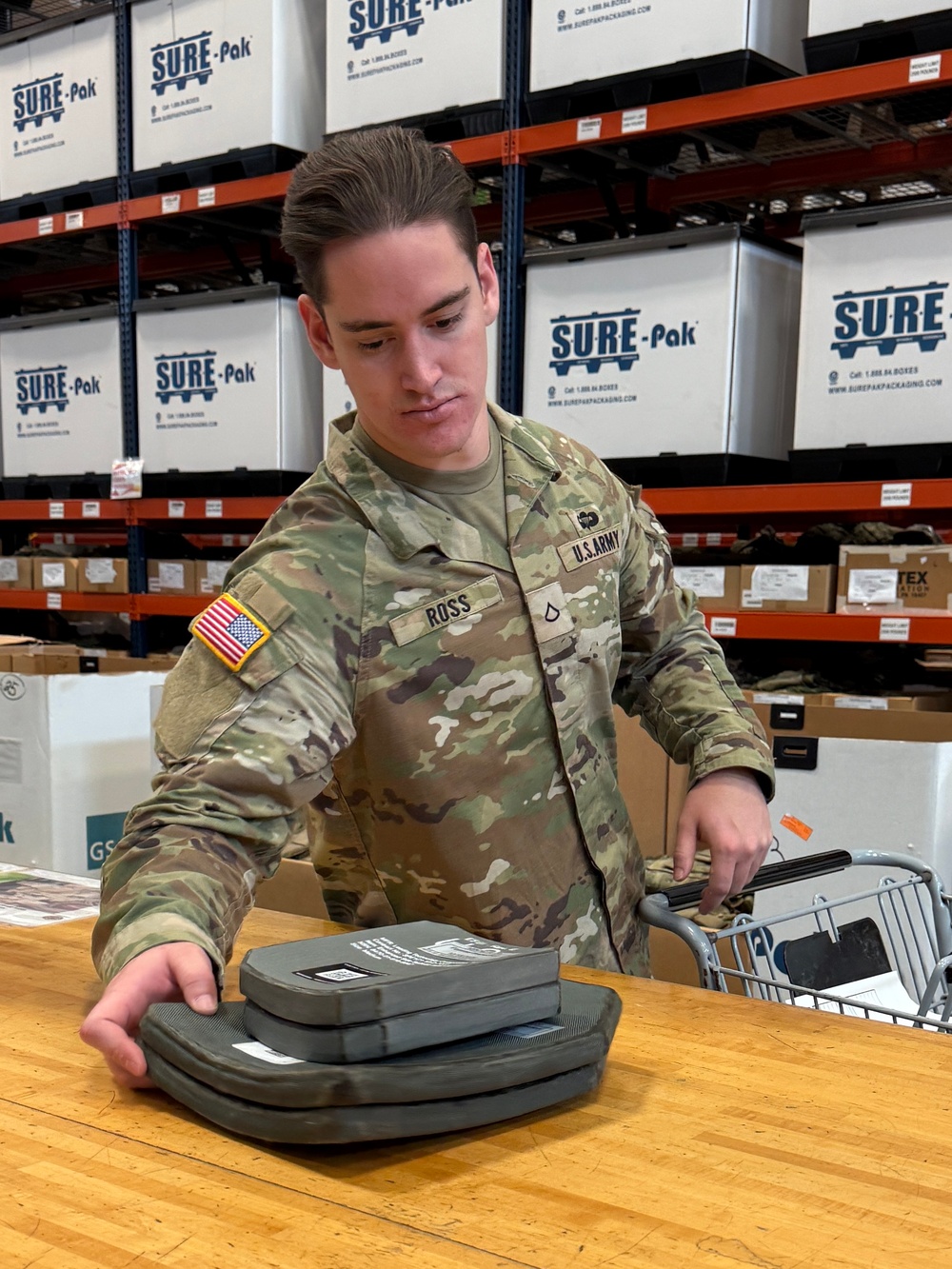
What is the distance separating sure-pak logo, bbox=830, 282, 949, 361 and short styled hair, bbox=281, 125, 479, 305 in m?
1.93

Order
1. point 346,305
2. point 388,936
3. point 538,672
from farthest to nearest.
→ point 538,672 → point 346,305 → point 388,936

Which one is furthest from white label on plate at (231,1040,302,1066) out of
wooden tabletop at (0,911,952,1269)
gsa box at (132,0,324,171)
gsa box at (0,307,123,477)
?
gsa box at (0,307,123,477)

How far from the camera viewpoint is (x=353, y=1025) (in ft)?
2.45

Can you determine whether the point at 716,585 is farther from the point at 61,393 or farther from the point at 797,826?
the point at 61,393

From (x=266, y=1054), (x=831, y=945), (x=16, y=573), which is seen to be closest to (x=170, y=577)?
(x=16, y=573)

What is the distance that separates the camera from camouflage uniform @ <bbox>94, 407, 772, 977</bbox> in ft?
3.46

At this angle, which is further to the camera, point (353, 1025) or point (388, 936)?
point (388, 936)

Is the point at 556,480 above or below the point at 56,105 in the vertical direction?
below

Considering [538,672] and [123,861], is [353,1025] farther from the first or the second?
[538,672]

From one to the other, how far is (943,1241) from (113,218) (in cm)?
452

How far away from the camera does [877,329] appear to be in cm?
288

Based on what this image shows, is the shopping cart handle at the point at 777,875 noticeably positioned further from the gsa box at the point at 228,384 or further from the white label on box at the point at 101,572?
the white label on box at the point at 101,572

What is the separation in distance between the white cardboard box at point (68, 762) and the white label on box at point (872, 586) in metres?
1.72

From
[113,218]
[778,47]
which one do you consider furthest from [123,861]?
[113,218]
